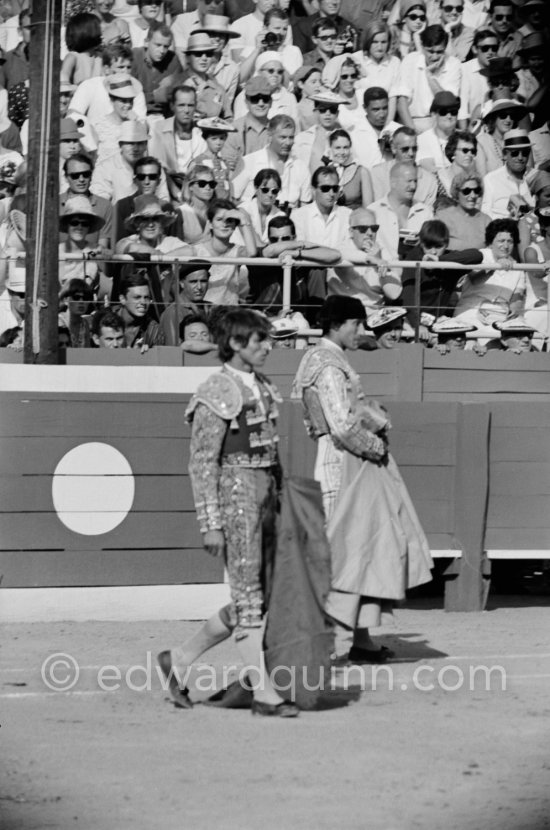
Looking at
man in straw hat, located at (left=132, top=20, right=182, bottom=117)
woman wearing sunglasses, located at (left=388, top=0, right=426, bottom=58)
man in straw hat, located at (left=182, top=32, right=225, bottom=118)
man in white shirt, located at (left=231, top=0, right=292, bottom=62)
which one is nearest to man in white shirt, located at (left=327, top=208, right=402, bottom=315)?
man in straw hat, located at (left=182, top=32, right=225, bottom=118)

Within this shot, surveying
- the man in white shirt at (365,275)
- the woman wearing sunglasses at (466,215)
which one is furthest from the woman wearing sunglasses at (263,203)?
the woman wearing sunglasses at (466,215)

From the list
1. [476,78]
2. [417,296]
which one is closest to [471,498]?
[417,296]

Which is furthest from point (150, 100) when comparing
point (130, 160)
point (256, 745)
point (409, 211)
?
point (256, 745)

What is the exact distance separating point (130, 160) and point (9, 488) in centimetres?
258

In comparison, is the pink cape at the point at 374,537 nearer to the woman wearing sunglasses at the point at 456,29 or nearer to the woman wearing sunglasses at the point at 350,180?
the woman wearing sunglasses at the point at 350,180

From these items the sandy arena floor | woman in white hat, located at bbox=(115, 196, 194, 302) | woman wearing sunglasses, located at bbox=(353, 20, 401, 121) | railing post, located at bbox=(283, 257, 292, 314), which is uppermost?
woman wearing sunglasses, located at bbox=(353, 20, 401, 121)

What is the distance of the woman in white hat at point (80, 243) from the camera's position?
911 centimetres

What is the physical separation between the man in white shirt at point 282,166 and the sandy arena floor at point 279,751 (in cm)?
381

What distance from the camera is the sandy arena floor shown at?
4230mm

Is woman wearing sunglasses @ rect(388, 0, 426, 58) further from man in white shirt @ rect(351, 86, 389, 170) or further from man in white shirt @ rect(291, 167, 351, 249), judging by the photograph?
man in white shirt @ rect(291, 167, 351, 249)

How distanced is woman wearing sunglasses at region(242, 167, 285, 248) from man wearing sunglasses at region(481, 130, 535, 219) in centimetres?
149

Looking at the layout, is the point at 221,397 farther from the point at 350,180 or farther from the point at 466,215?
the point at 466,215

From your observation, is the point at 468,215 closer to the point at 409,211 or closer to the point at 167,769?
the point at 409,211

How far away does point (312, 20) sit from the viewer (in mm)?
11375
